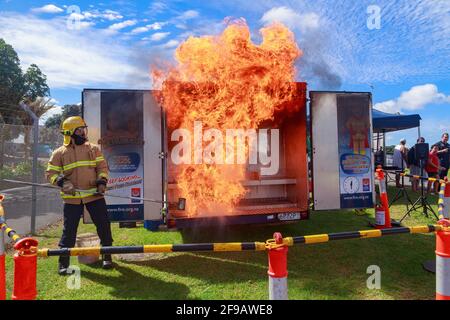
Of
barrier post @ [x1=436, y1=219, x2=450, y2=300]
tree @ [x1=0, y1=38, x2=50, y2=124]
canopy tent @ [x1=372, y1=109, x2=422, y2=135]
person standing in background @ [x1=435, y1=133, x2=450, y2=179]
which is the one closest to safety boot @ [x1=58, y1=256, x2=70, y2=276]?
barrier post @ [x1=436, y1=219, x2=450, y2=300]

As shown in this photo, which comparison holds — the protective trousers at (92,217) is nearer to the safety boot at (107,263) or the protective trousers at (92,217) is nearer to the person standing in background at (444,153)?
the safety boot at (107,263)

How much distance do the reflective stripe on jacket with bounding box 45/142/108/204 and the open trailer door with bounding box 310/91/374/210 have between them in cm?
391

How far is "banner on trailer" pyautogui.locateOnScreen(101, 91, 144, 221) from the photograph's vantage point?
5.61 metres

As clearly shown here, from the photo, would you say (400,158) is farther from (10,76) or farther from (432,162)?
(10,76)

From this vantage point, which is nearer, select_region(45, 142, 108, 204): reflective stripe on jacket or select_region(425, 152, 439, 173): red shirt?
select_region(45, 142, 108, 204): reflective stripe on jacket

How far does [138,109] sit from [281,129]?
3.54 meters

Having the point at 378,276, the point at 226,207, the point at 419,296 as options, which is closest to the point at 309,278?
the point at 378,276

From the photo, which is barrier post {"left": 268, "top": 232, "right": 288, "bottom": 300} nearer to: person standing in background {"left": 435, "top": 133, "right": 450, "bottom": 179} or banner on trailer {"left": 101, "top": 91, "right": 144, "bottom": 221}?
banner on trailer {"left": 101, "top": 91, "right": 144, "bottom": 221}

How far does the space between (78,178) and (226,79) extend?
10.1 feet

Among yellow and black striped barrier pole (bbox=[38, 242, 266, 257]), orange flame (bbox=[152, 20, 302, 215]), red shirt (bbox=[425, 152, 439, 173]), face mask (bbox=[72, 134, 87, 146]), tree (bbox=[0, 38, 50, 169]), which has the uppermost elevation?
tree (bbox=[0, 38, 50, 169])

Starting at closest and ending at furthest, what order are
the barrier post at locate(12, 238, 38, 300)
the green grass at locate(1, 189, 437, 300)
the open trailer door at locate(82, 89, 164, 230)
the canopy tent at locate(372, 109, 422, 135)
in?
the barrier post at locate(12, 238, 38, 300), the green grass at locate(1, 189, 437, 300), the open trailer door at locate(82, 89, 164, 230), the canopy tent at locate(372, 109, 422, 135)

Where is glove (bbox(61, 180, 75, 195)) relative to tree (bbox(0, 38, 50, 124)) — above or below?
below

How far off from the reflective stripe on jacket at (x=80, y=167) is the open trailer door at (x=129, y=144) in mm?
288
